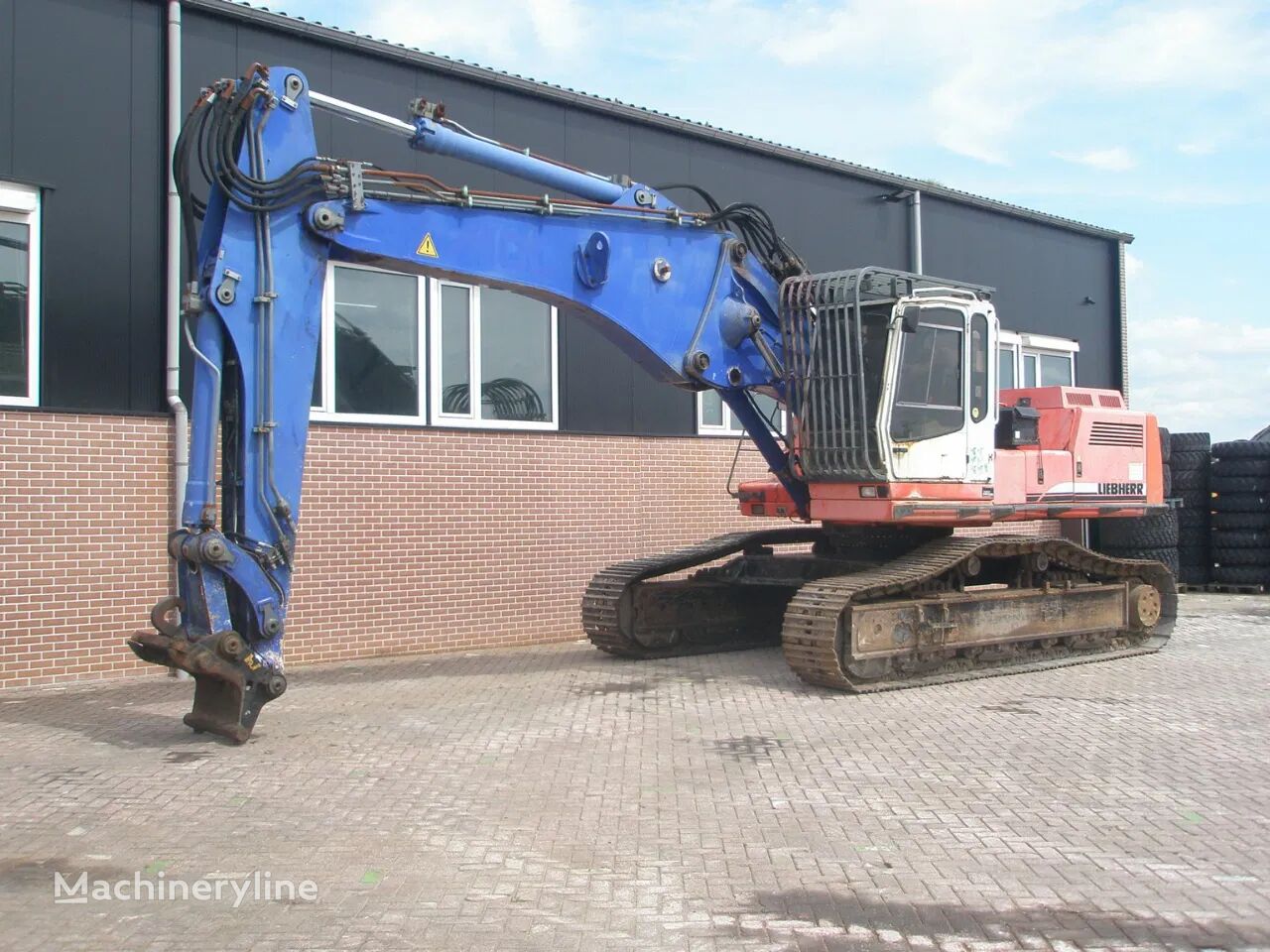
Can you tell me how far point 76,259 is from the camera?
10062 mm

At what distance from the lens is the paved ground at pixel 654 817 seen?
14.7 ft

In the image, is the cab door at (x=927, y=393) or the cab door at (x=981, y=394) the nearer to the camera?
the cab door at (x=927, y=393)

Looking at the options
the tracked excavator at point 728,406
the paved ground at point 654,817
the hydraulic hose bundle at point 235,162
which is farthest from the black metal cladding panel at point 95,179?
the hydraulic hose bundle at point 235,162

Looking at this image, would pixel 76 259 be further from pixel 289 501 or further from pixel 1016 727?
pixel 1016 727

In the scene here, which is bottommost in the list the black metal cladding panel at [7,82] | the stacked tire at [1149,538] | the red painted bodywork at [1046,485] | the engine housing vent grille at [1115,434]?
the stacked tire at [1149,538]

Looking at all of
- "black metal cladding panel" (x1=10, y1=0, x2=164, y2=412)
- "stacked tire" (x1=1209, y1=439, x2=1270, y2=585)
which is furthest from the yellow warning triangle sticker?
"stacked tire" (x1=1209, y1=439, x2=1270, y2=585)

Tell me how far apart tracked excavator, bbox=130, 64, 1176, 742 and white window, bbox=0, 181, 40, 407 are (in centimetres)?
133

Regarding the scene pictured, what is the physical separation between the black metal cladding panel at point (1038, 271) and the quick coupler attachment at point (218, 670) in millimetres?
→ 12552

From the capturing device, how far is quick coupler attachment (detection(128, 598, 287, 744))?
6.98 m

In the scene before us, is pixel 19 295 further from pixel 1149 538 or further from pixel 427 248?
pixel 1149 538

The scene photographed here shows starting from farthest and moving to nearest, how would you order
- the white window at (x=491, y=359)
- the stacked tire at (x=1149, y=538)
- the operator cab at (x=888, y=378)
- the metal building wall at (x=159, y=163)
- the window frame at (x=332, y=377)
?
the stacked tire at (x=1149, y=538), the white window at (x=491, y=359), the window frame at (x=332, y=377), the metal building wall at (x=159, y=163), the operator cab at (x=888, y=378)

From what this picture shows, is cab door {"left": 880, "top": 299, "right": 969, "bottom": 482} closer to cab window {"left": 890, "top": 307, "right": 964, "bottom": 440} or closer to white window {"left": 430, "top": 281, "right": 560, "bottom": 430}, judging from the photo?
cab window {"left": 890, "top": 307, "right": 964, "bottom": 440}

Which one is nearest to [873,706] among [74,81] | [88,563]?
[88,563]

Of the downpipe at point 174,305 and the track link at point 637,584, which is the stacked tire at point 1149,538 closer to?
the track link at point 637,584
